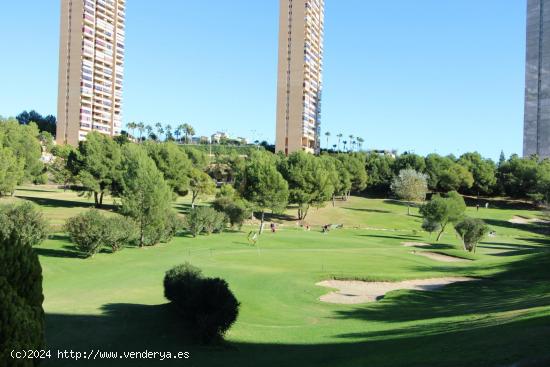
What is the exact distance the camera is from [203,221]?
65.6 metres

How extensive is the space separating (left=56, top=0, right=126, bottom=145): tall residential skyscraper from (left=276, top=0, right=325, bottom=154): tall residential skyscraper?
59.3m

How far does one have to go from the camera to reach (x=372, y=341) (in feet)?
69.2

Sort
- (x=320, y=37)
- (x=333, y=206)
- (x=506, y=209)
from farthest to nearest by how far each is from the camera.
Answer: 1. (x=320, y=37)
2. (x=506, y=209)
3. (x=333, y=206)

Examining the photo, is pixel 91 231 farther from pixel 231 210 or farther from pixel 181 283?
pixel 231 210

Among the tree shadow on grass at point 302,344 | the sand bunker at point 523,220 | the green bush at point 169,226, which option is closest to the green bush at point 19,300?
the tree shadow on grass at point 302,344

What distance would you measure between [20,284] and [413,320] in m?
18.9

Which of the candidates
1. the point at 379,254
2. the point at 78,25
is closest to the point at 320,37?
the point at 78,25

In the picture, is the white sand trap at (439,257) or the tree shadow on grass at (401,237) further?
the tree shadow on grass at (401,237)

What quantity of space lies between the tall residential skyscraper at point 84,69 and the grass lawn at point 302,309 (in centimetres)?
11552

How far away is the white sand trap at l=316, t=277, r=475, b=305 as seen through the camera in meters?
35.0

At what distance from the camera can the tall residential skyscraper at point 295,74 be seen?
16550 centimetres

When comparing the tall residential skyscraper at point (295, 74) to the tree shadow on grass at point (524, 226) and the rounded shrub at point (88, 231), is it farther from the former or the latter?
the rounded shrub at point (88, 231)

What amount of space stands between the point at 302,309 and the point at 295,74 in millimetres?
141551

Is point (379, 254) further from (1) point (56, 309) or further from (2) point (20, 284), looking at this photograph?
(2) point (20, 284)
